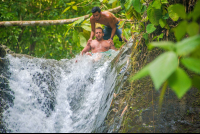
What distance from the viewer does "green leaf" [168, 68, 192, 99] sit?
0.58m

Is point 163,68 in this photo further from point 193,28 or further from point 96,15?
point 96,15

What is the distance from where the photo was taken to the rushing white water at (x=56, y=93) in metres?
2.55

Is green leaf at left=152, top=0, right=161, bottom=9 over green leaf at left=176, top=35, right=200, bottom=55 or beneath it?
over

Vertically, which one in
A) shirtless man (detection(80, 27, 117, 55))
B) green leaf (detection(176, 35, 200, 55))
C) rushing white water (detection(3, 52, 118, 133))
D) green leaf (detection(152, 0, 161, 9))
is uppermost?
green leaf (detection(152, 0, 161, 9))

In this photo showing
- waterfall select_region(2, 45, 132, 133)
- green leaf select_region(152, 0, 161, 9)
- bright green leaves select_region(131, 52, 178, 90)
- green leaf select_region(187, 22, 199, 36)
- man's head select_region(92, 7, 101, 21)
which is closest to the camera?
bright green leaves select_region(131, 52, 178, 90)

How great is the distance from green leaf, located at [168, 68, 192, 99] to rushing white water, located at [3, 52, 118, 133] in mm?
1609

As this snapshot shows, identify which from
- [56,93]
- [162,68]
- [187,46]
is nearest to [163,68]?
[162,68]

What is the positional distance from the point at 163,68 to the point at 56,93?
10.3ft

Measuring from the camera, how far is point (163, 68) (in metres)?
0.55

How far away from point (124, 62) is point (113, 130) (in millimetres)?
1001

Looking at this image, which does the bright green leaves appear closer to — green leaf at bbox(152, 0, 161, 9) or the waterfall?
green leaf at bbox(152, 0, 161, 9)

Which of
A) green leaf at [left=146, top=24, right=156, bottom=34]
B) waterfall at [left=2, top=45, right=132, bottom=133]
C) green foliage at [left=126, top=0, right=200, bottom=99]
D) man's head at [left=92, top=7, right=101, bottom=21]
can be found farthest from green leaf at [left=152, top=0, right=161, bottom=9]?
man's head at [left=92, top=7, right=101, bottom=21]

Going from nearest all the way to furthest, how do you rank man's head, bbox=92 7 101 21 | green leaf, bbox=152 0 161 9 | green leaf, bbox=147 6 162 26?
green leaf, bbox=152 0 161 9 → green leaf, bbox=147 6 162 26 → man's head, bbox=92 7 101 21

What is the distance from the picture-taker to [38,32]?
28.4 feet
